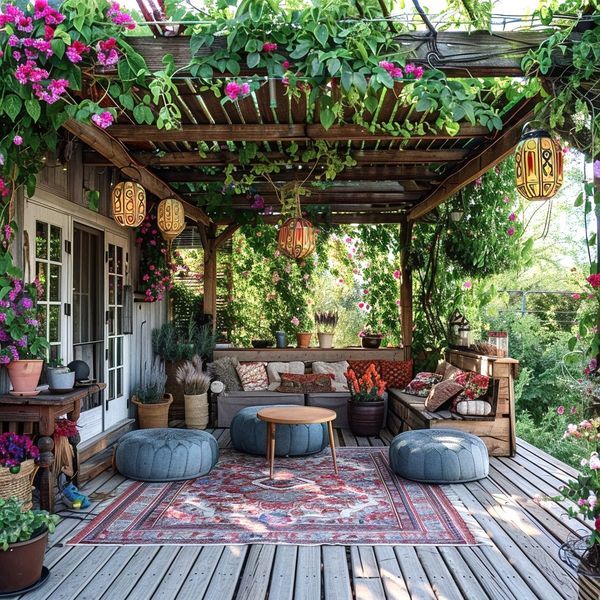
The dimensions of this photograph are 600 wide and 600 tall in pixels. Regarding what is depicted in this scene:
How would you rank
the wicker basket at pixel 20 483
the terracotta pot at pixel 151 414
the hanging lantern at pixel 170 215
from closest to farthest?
1. the wicker basket at pixel 20 483
2. the hanging lantern at pixel 170 215
3. the terracotta pot at pixel 151 414

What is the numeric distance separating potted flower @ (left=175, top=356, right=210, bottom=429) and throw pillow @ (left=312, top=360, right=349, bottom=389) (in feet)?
4.87

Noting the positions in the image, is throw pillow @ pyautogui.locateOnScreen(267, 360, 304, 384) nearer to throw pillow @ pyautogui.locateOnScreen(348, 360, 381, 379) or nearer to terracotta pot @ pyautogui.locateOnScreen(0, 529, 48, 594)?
throw pillow @ pyautogui.locateOnScreen(348, 360, 381, 379)

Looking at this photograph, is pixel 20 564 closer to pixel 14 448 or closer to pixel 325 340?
pixel 14 448

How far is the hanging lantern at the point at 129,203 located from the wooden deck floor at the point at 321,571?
7.40 feet

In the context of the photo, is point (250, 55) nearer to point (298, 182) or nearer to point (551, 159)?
point (551, 159)

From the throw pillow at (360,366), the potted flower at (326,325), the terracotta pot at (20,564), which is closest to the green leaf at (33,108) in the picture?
the terracotta pot at (20,564)

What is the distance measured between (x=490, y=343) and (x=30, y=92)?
15.5 ft

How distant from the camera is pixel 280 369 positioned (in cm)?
800

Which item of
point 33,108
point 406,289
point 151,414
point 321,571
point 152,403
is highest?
point 33,108

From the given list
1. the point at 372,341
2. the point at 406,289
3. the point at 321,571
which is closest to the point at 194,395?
the point at 372,341

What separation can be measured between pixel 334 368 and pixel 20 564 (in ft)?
17.8

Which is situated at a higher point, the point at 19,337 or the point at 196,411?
the point at 19,337

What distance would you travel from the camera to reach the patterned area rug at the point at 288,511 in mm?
3680

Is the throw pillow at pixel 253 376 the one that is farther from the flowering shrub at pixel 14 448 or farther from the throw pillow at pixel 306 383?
the flowering shrub at pixel 14 448
